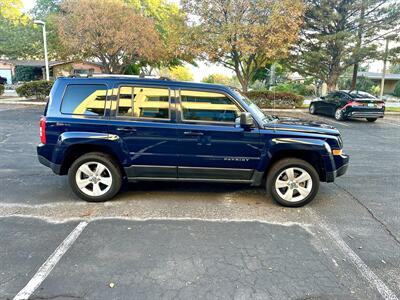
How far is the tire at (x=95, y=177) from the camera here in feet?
14.3

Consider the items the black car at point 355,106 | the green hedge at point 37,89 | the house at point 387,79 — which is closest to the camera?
the black car at point 355,106

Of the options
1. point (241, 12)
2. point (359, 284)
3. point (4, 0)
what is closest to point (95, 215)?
point (359, 284)

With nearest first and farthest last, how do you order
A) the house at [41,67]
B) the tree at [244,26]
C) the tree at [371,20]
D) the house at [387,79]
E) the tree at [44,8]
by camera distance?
the tree at [244,26]
the tree at [371,20]
the tree at [44,8]
the house at [41,67]
the house at [387,79]

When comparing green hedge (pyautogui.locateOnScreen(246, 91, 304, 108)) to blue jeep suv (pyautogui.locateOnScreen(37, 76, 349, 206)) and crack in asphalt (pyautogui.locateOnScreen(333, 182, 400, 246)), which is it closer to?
crack in asphalt (pyautogui.locateOnScreen(333, 182, 400, 246))

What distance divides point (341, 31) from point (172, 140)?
1874 cm

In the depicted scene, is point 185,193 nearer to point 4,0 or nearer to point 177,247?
point 177,247

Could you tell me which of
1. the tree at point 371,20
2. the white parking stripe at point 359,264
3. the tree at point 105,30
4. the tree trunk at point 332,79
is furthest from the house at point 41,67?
the white parking stripe at point 359,264

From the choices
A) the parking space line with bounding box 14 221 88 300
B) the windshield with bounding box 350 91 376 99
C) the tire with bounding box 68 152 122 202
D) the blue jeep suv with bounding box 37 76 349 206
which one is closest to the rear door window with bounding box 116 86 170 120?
the blue jeep suv with bounding box 37 76 349 206

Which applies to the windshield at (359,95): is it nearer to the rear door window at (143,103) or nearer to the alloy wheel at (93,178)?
the rear door window at (143,103)

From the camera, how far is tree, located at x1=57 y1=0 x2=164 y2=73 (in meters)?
18.8

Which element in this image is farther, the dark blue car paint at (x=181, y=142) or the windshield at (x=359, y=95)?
the windshield at (x=359, y=95)

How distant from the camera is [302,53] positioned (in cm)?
2031

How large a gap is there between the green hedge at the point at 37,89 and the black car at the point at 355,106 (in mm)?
18177

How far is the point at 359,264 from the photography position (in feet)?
9.98
